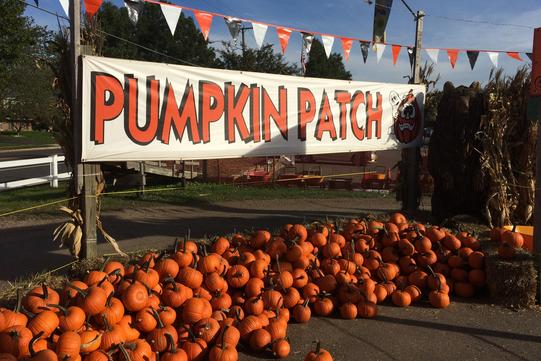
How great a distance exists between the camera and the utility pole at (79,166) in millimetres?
4859

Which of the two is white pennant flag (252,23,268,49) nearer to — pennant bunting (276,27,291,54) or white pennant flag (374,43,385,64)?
pennant bunting (276,27,291,54)

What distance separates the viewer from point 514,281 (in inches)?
198

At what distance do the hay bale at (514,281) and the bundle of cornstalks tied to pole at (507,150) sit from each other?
2682 mm

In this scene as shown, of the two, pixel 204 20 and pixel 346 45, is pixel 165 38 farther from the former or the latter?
pixel 204 20

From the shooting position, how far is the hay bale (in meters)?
5.02

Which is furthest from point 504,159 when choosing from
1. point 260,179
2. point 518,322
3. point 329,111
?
point 260,179

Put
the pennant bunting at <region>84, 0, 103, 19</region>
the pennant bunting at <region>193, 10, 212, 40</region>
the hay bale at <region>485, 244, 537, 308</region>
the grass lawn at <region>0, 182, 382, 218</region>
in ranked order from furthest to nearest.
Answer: the grass lawn at <region>0, 182, 382, 218</region>, the pennant bunting at <region>193, 10, 212, 40</region>, the pennant bunting at <region>84, 0, 103, 19</region>, the hay bale at <region>485, 244, 537, 308</region>

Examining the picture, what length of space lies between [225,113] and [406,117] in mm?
4135

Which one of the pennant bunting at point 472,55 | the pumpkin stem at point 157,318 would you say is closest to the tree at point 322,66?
the pennant bunting at point 472,55

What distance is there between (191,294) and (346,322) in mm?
1544

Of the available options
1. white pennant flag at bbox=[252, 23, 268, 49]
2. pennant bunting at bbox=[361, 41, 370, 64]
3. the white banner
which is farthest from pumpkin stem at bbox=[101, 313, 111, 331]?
pennant bunting at bbox=[361, 41, 370, 64]

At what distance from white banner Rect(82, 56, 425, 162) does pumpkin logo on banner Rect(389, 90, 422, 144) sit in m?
0.02

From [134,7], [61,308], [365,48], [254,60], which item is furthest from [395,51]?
[254,60]

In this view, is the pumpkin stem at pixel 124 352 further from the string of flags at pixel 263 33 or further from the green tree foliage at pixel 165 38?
the green tree foliage at pixel 165 38
